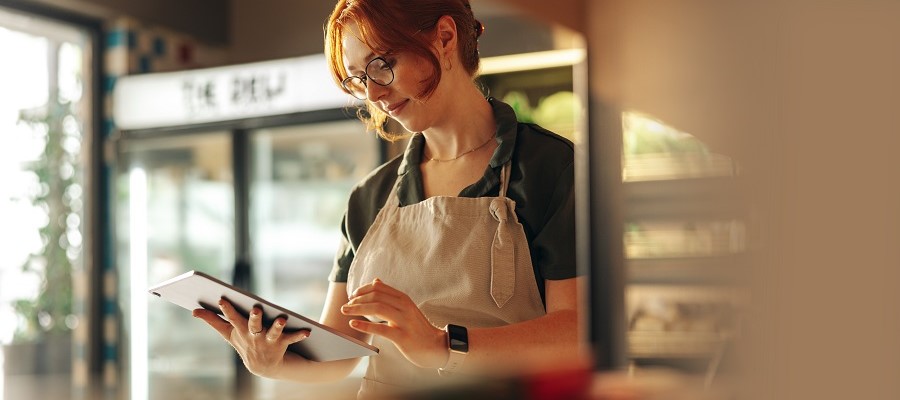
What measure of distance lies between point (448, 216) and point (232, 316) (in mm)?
308

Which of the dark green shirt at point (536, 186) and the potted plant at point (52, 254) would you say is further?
the potted plant at point (52, 254)

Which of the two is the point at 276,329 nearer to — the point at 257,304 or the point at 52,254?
the point at 257,304

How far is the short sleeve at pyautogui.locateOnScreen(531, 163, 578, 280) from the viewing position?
1146mm

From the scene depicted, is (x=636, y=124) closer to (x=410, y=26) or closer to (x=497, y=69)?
(x=410, y=26)

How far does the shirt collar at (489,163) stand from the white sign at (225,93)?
2.11 meters

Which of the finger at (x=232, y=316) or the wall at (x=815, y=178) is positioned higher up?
the wall at (x=815, y=178)

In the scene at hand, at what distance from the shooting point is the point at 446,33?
121 centimetres

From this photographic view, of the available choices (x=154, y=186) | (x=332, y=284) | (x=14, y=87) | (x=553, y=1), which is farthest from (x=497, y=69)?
(x=553, y=1)

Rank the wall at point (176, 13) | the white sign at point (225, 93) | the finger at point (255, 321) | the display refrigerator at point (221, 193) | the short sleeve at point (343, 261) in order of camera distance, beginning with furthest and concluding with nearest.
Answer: the wall at point (176, 13) < the display refrigerator at point (221, 193) < the white sign at point (225, 93) < the short sleeve at point (343, 261) < the finger at point (255, 321)

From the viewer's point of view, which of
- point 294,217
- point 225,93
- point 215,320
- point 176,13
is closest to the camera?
point 215,320

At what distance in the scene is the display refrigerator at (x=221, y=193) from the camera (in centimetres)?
363

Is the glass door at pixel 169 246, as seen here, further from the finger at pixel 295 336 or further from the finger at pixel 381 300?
the finger at pixel 381 300

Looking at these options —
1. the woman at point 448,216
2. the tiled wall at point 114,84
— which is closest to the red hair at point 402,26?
the woman at point 448,216

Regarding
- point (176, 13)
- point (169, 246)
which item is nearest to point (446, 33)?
point (169, 246)
